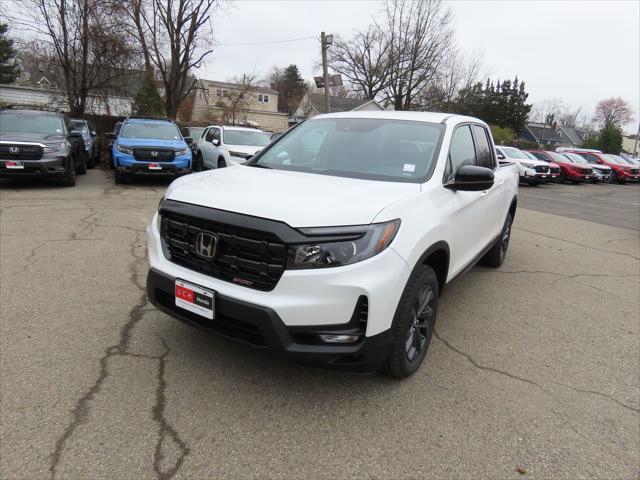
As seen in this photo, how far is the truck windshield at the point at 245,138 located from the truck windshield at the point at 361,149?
8554mm

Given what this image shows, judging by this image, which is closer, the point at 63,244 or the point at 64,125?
the point at 63,244

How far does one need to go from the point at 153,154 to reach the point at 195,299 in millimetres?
9314

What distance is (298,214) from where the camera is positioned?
2408 mm

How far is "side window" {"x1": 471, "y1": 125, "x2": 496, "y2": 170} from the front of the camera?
176 inches

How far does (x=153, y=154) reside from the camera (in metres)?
10.9

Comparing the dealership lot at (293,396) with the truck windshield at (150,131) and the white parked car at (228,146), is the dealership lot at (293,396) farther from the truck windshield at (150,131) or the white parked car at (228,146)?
the truck windshield at (150,131)

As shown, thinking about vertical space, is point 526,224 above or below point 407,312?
below

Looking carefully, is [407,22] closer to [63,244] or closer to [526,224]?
[526,224]

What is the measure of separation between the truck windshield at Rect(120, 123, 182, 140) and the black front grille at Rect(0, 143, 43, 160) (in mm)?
2325

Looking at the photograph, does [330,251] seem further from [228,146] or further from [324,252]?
[228,146]

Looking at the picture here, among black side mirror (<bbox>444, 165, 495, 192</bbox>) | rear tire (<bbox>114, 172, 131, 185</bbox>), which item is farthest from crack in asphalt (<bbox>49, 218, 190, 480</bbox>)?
rear tire (<bbox>114, 172, 131, 185</bbox>)

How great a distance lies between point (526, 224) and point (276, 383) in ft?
27.5

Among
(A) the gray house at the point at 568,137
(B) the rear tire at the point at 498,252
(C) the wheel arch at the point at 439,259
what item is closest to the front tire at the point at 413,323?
(C) the wheel arch at the point at 439,259

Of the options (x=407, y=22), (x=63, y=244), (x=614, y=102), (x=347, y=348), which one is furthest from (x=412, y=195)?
(x=614, y=102)
